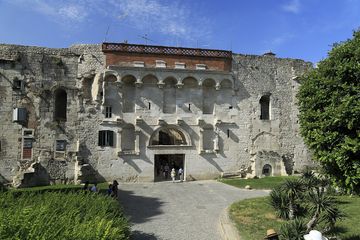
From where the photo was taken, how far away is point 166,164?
103 ft

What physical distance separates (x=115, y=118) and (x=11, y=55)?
9197 mm

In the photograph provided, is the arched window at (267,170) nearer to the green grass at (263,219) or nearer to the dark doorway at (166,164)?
the dark doorway at (166,164)

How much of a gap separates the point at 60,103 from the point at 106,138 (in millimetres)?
4815

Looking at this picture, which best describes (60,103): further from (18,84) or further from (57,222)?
(57,222)

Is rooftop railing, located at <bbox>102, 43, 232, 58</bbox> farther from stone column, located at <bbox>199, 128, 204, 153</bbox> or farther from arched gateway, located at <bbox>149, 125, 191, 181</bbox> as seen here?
stone column, located at <bbox>199, 128, 204, 153</bbox>

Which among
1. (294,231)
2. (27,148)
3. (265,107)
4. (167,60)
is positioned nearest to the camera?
(294,231)

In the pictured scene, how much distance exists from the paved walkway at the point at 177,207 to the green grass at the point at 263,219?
3.45 feet

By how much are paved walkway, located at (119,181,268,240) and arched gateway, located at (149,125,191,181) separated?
260 cm

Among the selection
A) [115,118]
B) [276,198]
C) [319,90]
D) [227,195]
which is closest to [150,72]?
[115,118]

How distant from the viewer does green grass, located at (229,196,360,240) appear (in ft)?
46.0

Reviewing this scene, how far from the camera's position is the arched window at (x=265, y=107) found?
108 feet

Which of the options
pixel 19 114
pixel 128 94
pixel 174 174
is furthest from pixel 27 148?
pixel 174 174

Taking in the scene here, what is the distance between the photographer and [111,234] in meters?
9.33

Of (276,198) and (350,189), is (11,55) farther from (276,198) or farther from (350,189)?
(350,189)
